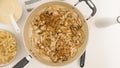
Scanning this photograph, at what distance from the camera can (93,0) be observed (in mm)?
971

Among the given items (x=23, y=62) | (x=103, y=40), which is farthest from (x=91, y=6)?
(x=23, y=62)

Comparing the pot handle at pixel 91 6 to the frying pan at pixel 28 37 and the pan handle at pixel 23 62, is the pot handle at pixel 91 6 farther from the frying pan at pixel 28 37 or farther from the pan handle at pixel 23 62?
the pan handle at pixel 23 62

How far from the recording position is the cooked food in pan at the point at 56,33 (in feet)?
2.99

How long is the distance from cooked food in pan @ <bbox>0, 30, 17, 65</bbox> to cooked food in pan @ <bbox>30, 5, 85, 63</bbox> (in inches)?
2.2

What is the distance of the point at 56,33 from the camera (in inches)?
36.0

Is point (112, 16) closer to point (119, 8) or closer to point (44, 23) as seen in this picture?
point (119, 8)

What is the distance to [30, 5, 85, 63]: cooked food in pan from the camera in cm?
91

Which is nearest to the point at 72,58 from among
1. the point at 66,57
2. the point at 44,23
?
the point at 66,57

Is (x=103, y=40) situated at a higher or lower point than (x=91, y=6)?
lower

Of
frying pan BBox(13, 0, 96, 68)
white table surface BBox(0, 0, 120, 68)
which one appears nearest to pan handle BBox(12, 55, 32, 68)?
frying pan BBox(13, 0, 96, 68)

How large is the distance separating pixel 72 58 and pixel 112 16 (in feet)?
0.60

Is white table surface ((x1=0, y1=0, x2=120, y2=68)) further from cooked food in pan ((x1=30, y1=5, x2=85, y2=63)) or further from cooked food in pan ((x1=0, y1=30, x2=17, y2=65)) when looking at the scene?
cooked food in pan ((x1=0, y1=30, x2=17, y2=65))

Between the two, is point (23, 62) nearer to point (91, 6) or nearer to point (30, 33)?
point (30, 33)

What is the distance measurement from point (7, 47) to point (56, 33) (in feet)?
0.48
